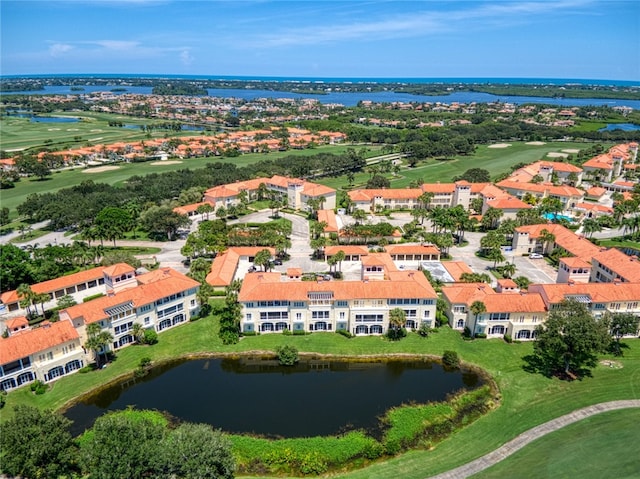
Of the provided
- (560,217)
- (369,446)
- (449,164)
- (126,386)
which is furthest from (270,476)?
(449,164)

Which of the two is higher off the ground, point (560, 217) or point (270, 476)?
point (560, 217)

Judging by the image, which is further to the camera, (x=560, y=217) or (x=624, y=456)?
(x=560, y=217)

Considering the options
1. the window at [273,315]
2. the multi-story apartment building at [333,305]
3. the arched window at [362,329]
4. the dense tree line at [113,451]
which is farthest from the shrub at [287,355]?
the dense tree line at [113,451]

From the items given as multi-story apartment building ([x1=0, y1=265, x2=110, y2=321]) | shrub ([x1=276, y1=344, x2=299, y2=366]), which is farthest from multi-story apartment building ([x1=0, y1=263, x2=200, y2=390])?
shrub ([x1=276, y1=344, x2=299, y2=366])

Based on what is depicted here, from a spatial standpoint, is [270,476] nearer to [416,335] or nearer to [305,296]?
[305,296]

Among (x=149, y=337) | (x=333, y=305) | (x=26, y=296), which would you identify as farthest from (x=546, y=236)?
(x=26, y=296)

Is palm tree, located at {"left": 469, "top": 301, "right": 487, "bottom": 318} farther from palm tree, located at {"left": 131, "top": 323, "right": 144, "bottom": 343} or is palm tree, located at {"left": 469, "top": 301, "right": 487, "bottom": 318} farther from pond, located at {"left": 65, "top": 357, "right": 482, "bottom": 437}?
palm tree, located at {"left": 131, "top": 323, "right": 144, "bottom": 343}
